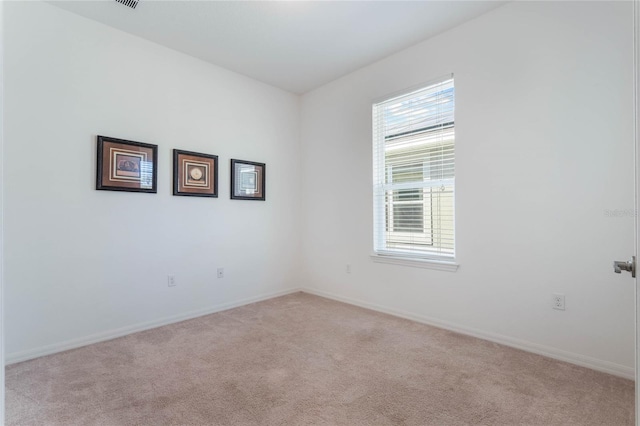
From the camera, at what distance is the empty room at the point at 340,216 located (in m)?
2.02

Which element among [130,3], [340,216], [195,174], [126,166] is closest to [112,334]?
[126,166]

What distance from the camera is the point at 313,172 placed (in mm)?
4297

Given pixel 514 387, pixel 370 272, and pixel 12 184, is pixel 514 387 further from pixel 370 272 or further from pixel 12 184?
pixel 12 184

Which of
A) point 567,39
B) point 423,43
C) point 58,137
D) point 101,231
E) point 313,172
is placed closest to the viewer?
point 567,39

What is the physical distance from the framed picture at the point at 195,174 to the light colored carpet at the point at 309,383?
1.43 m

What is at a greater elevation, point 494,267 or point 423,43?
point 423,43

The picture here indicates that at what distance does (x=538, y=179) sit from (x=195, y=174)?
3161mm

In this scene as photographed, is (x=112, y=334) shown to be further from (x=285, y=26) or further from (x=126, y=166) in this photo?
(x=285, y=26)

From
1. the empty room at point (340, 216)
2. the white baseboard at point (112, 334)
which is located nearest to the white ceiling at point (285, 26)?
the empty room at point (340, 216)

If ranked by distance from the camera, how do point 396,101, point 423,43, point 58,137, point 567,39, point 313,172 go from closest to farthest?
point 567,39 → point 58,137 → point 423,43 → point 396,101 → point 313,172

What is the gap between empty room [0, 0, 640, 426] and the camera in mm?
2021

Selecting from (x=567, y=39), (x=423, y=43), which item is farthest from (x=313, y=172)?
(x=567, y=39)

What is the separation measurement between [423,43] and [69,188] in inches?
136

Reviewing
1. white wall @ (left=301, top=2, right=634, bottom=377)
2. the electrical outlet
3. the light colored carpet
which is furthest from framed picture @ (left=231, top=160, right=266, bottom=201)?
the electrical outlet
